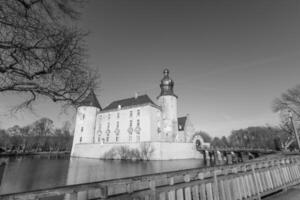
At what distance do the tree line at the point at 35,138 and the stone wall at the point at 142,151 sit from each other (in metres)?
22.0

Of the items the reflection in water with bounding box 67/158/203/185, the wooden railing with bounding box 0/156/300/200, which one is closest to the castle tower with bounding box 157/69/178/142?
the reflection in water with bounding box 67/158/203/185

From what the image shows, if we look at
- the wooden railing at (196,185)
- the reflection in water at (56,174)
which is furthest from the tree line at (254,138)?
the wooden railing at (196,185)

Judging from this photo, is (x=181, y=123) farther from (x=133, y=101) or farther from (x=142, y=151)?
(x=142, y=151)

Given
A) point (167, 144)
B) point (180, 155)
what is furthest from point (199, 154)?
point (167, 144)

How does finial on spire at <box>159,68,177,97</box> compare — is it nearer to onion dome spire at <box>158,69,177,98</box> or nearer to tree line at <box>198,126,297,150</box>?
onion dome spire at <box>158,69,177,98</box>

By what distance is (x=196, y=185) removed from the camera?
327 cm

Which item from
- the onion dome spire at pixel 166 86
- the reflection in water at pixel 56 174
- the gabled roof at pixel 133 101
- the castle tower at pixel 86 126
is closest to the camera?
the reflection in water at pixel 56 174

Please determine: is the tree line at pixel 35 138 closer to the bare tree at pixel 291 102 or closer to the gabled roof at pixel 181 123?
the gabled roof at pixel 181 123

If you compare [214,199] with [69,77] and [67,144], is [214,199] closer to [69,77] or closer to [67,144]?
[69,77]

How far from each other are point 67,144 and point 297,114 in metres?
67.4

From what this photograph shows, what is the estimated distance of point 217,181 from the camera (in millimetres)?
3598

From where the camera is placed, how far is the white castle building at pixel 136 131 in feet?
101

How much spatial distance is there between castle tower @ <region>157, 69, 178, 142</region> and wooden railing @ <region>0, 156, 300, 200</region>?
30.7 m

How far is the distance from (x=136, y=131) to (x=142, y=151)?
567cm
